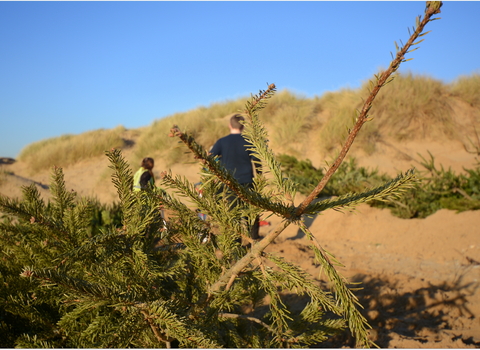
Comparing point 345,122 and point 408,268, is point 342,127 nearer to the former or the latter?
point 345,122

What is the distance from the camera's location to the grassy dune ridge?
47.0 feet

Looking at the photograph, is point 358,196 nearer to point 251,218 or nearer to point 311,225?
point 251,218

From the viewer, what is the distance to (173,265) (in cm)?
155

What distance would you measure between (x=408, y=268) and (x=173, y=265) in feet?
14.7

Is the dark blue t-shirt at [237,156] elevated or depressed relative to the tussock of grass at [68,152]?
depressed

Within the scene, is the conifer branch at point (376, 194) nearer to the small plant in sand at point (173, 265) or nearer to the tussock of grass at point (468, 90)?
the small plant in sand at point (173, 265)

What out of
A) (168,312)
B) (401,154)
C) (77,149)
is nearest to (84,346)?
(168,312)

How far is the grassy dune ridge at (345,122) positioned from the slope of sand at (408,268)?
6560mm

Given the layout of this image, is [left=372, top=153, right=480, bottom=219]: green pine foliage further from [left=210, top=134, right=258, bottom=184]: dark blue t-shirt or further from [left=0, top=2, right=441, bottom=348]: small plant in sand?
[left=0, top=2, right=441, bottom=348]: small plant in sand

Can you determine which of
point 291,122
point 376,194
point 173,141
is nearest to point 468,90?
point 291,122

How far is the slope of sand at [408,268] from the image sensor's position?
3109 millimetres

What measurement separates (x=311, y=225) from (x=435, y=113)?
9704 mm

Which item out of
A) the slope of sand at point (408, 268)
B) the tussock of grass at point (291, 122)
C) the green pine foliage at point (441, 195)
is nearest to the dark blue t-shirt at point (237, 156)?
the slope of sand at point (408, 268)

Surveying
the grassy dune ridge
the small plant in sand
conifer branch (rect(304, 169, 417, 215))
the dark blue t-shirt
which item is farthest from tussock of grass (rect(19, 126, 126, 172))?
conifer branch (rect(304, 169, 417, 215))
